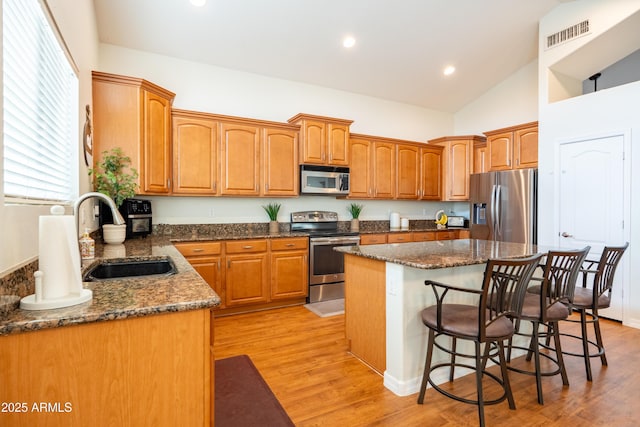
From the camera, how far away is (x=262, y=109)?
4.49 metres

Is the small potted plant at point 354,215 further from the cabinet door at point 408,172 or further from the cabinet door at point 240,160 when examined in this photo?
the cabinet door at point 240,160

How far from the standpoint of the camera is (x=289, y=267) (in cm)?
401

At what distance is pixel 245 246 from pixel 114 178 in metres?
1.53

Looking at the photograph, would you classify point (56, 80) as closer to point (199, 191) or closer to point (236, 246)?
point (199, 191)

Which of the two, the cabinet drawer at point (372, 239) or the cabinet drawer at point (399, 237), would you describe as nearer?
the cabinet drawer at point (372, 239)

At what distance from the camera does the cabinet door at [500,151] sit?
15.9 ft

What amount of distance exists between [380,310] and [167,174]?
2676 mm

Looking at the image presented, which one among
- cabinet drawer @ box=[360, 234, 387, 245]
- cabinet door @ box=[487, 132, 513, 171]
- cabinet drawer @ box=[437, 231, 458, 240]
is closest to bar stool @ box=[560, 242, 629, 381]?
cabinet drawer @ box=[360, 234, 387, 245]

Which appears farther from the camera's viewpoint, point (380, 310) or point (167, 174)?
point (167, 174)

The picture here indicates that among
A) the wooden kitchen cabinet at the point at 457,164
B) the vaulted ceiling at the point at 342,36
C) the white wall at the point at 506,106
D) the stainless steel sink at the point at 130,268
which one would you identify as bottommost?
the stainless steel sink at the point at 130,268

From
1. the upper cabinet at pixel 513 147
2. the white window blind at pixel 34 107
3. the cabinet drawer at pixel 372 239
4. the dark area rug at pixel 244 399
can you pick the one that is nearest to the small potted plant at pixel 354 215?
the cabinet drawer at pixel 372 239

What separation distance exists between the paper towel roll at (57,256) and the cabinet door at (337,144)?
3.59 metres

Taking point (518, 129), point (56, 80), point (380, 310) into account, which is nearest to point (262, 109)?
point (56, 80)

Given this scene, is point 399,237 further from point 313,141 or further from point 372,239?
point 313,141
